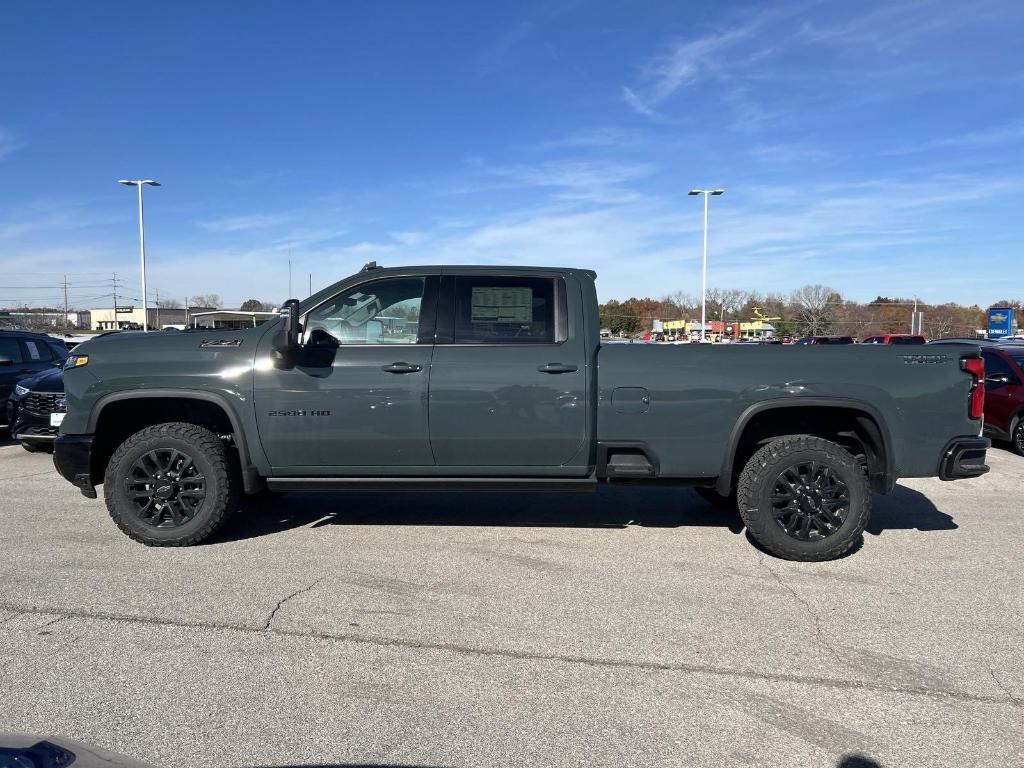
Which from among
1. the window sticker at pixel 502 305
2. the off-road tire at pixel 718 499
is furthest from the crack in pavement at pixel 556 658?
the off-road tire at pixel 718 499

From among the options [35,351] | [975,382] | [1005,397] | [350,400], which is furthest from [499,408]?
[35,351]

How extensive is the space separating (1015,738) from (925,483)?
5.71 meters

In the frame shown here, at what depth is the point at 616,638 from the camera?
3787mm

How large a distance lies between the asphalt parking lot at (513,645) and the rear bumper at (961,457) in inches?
25.6

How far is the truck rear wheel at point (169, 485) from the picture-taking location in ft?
17.1

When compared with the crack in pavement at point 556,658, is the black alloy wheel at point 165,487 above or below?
above

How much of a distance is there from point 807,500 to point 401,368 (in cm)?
294

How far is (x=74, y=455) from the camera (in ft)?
17.1

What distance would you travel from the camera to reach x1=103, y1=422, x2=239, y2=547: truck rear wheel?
5.22 meters

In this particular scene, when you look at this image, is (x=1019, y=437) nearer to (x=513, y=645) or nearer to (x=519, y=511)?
(x=519, y=511)

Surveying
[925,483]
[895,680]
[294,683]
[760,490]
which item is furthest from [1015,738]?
[925,483]

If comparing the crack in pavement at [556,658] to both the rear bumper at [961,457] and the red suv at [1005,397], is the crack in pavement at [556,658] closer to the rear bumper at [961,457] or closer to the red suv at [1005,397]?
the rear bumper at [961,457]

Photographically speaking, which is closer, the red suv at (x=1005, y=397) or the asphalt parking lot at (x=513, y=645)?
the asphalt parking lot at (x=513, y=645)

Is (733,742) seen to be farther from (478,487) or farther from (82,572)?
(82,572)
